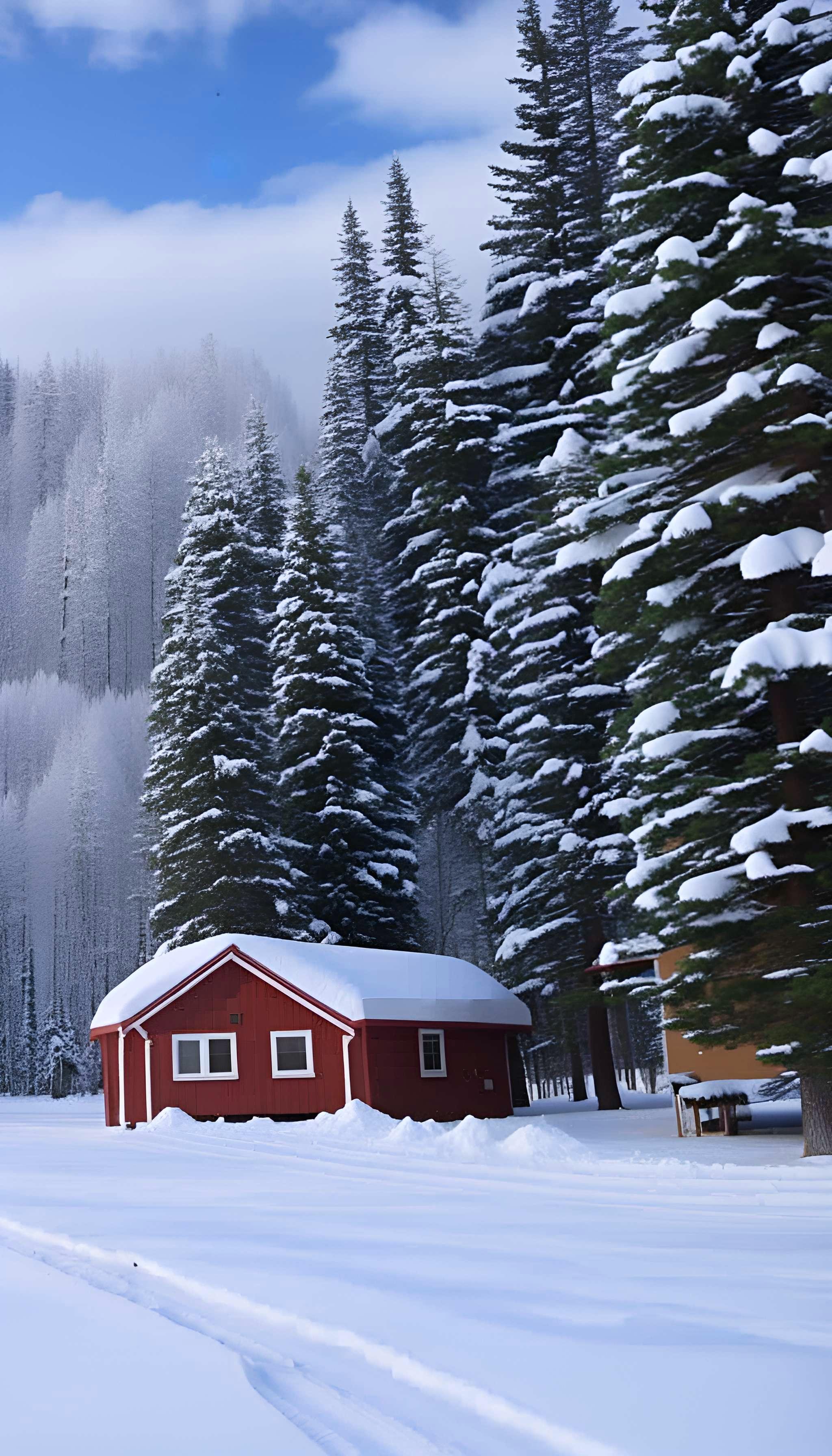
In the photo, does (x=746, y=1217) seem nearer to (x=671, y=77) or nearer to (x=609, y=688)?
(x=671, y=77)

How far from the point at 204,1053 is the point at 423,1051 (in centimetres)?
472

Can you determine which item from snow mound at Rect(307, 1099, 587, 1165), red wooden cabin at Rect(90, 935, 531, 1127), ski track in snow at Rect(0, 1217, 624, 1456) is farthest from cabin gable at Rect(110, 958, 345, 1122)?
ski track in snow at Rect(0, 1217, 624, 1456)

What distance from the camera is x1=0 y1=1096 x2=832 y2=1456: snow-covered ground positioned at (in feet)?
17.1

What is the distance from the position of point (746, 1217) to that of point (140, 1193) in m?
6.80

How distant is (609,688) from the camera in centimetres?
3150

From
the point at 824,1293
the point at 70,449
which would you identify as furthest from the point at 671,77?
the point at 70,449

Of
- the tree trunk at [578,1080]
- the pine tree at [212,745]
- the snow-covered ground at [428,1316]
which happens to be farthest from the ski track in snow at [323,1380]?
the tree trunk at [578,1080]

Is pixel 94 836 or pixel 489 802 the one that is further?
pixel 94 836

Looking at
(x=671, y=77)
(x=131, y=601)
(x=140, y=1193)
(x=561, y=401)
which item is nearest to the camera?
(x=140, y=1193)

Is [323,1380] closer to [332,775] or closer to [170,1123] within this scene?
[170,1123]

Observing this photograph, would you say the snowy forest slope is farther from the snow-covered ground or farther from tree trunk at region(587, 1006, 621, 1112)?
the snow-covered ground

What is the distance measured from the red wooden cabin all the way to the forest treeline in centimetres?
399

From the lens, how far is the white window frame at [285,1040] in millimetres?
29266

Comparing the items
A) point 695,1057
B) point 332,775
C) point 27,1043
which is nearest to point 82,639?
point 27,1043
